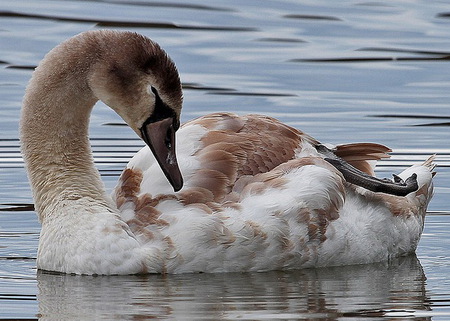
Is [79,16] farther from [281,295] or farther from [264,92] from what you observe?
[281,295]

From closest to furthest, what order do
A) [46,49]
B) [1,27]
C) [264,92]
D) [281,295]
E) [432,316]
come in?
[432,316]
[281,295]
[264,92]
[46,49]
[1,27]

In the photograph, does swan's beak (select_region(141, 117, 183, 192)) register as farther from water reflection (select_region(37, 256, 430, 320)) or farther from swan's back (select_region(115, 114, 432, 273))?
water reflection (select_region(37, 256, 430, 320))

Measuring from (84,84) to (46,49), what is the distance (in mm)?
8364

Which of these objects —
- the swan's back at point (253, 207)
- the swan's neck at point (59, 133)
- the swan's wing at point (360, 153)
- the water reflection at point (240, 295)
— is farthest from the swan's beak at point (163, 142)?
the swan's wing at point (360, 153)

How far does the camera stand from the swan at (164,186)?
1002cm

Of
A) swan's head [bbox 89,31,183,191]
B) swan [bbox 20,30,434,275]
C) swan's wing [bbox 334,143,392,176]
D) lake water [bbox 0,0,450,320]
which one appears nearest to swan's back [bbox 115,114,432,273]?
swan [bbox 20,30,434,275]

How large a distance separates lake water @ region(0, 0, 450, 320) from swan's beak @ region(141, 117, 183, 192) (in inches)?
28.0

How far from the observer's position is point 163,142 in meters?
10.2

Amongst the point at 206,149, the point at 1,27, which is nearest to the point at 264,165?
the point at 206,149

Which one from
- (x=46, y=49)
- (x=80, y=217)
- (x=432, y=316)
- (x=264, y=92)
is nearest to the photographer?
(x=432, y=316)

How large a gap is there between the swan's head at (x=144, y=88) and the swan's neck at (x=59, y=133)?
15 cm

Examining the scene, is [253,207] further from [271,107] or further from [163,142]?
[271,107]

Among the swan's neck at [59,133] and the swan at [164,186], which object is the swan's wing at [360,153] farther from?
the swan's neck at [59,133]

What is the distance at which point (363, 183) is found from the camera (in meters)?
10.9
